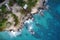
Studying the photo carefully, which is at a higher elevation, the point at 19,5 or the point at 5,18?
the point at 19,5

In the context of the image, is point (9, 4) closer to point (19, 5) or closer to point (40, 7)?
point (19, 5)

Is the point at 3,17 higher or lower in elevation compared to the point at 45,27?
higher

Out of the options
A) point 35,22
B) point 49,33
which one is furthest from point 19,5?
point 49,33

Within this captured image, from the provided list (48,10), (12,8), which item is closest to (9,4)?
(12,8)

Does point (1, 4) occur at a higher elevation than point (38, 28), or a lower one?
higher

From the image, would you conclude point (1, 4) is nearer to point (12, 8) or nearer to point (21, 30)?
point (12, 8)

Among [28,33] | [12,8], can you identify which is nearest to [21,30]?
[28,33]
